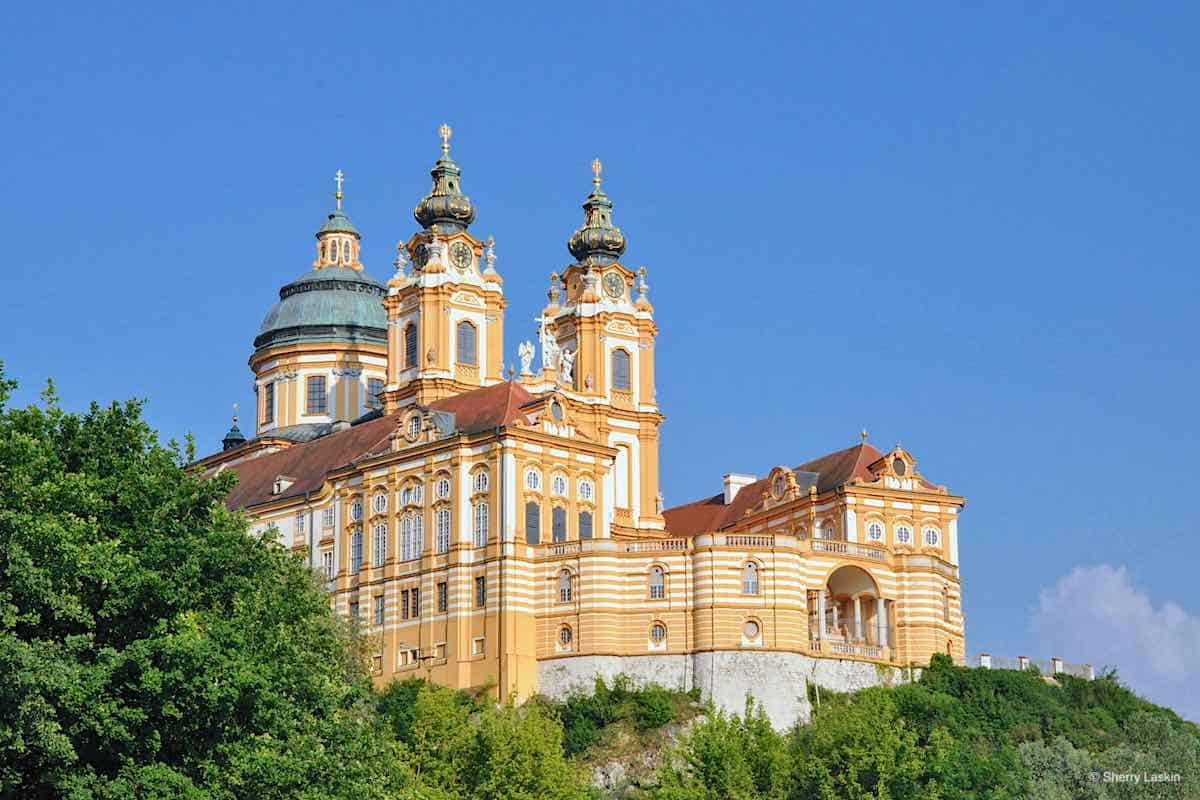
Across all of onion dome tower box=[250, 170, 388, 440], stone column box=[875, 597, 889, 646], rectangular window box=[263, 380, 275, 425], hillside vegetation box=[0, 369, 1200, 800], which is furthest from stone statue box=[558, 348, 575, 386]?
hillside vegetation box=[0, 369, 1200, 800]

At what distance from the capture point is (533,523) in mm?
105938

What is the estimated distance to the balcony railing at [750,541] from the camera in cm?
10344

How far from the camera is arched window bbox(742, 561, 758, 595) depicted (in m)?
103

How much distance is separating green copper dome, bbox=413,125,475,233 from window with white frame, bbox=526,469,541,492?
17.9 meters

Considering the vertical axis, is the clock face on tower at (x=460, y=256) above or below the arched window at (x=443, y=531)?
above

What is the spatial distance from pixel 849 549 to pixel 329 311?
37542 millimetres

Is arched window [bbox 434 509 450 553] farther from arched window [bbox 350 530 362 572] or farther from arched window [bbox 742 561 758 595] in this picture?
arched window [bbox 742 561 758 595]

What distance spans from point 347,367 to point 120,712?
7262 cm

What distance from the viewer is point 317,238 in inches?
5394

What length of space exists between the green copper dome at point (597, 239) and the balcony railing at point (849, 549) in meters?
22.9

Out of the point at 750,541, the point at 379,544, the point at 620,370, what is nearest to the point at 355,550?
the point at 379,544

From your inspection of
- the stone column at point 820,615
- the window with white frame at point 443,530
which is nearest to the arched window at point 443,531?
the window with white frame at point 443,530

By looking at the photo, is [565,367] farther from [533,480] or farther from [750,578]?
[750,578]

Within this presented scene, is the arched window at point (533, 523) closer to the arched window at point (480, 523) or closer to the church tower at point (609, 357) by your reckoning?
the arched window at point (480, 523)
